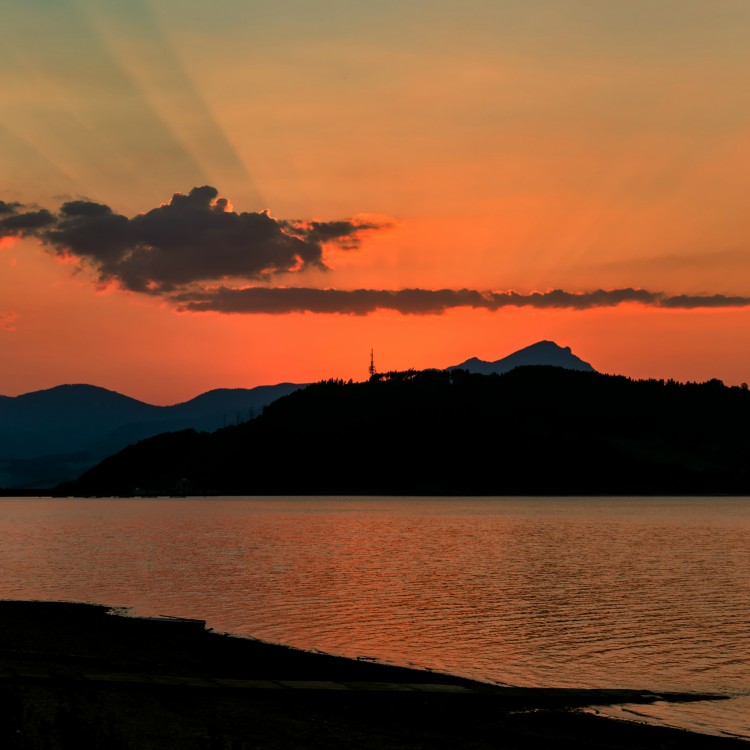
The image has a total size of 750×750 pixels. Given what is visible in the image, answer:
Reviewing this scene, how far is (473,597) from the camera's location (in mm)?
75062

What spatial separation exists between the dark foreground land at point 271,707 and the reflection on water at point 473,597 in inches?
188

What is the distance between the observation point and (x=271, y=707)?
30.1m

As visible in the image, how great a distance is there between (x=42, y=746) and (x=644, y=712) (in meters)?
19.4

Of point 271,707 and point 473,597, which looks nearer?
point 271,707

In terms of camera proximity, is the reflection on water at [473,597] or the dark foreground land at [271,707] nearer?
the dark foreground land at [271,707]

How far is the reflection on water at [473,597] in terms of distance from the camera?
1799 inches

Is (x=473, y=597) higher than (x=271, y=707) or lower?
lower

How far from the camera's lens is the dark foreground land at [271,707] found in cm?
2572

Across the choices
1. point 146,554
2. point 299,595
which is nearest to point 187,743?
point 299,595

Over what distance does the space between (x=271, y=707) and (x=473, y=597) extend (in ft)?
153

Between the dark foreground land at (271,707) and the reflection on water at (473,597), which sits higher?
the dark foreground land at (271,707)

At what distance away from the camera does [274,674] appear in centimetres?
3778

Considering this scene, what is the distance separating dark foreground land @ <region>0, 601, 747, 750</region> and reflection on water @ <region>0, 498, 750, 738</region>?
4.77 m

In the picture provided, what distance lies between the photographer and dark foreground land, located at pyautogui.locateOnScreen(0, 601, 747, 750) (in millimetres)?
25719
